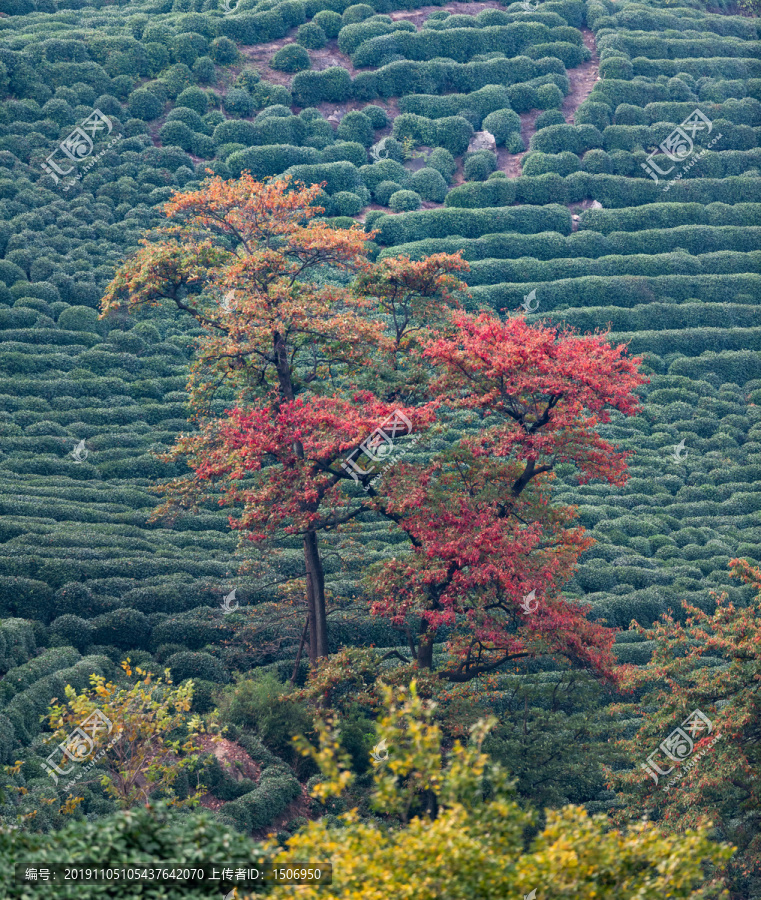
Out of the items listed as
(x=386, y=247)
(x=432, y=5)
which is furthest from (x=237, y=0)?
(x=386, y=247)

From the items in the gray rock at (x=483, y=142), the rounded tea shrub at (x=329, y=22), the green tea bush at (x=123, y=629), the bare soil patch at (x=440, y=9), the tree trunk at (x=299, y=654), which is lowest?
the tree trunk at (x=299, y=654)

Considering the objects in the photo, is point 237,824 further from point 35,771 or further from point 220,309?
point 220,309

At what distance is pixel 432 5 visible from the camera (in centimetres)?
5153

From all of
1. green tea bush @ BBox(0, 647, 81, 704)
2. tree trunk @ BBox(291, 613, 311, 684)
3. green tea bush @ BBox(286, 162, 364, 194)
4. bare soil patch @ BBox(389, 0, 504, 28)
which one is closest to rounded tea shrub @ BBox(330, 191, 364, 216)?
green tea bush @ BBox(286, 162, 364, 194)

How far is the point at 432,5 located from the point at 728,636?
4517cm

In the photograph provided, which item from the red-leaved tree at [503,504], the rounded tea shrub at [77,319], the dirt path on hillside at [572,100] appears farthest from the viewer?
the dirt path on hillside at [572,100]

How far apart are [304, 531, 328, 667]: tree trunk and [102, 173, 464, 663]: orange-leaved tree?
23mm

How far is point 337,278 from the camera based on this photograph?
35.4 meters

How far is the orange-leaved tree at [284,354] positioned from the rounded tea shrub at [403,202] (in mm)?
18991

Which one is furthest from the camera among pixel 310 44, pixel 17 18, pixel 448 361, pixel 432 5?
pixel 432 5

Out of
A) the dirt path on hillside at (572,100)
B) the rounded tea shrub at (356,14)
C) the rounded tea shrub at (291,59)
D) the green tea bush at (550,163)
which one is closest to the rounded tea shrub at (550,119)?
the dirt path on hillside at (572,100)

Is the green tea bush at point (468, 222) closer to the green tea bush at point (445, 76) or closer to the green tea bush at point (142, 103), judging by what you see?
the green tea bush at point (445, 76)

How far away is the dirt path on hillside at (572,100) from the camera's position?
43219 mm

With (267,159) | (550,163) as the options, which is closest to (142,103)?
(267,159)
